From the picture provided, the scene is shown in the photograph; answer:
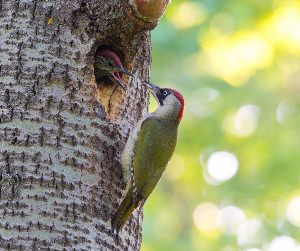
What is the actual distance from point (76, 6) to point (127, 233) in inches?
42.7

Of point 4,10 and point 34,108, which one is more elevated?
point 4,10

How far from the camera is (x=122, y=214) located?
3.95m

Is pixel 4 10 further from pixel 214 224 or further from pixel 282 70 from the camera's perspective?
pixel 214 224

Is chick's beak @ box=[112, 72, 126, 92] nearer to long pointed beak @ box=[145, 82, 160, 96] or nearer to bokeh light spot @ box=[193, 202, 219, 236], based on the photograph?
long pointed beak @ box=[145, 82, 160, 96]

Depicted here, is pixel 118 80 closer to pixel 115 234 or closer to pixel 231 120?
pixel 115 234

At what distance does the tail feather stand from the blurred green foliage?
4203mm

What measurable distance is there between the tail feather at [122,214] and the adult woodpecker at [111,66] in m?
0.69

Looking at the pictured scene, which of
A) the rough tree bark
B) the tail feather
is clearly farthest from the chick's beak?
the tail feather

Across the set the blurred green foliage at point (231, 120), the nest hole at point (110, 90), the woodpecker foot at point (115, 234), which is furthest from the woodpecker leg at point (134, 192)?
the blurred green foliage at point (231, 120)

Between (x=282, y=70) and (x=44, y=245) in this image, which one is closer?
(x=44, y=245)

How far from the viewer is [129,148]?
14.1 feet

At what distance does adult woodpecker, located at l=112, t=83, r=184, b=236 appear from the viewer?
409 cm

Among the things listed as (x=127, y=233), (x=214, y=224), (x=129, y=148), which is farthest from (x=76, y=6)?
(x=214, y=224)

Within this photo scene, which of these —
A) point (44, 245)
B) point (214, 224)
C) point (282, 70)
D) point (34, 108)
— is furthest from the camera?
point (214, 224)
